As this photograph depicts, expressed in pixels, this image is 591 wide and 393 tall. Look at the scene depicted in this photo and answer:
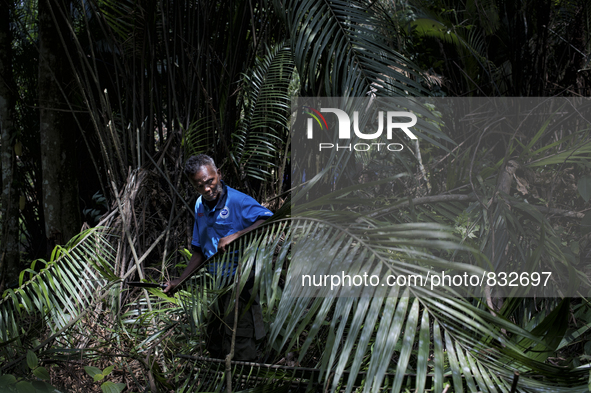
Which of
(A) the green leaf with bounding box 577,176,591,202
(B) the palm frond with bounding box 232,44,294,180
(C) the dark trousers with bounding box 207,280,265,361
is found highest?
(B) the palm frond with bounding box 232,44,294,180

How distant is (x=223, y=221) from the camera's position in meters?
2.15

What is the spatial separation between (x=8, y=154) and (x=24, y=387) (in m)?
3.01

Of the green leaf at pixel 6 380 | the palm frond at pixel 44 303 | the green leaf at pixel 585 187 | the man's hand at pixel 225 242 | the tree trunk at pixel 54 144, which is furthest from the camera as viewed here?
the tree trunk at pixel 54 144

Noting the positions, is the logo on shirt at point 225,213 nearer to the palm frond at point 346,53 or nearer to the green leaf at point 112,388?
the palm frond at point 346,53

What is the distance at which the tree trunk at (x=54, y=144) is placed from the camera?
352cm

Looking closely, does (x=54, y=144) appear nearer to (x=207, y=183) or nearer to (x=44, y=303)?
(x=44, y=303)

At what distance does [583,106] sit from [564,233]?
84cm

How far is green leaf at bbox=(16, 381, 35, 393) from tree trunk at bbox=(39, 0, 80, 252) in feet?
7.70

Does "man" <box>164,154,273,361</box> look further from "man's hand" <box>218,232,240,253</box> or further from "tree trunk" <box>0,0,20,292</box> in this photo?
"tree trunk" <box>0,0,20,292</box>

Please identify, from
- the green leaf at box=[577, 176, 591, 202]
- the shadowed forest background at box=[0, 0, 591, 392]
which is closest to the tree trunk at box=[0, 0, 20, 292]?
the shadowed forest background at box=[0, 0, 591, 392]

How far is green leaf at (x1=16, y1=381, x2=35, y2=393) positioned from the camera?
1402 millimetres

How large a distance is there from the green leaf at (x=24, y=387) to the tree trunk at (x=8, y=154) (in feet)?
8.68

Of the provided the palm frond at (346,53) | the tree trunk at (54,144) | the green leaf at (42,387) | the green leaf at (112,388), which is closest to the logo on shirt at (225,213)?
the palm frond at (346,53)

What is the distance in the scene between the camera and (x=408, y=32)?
13.5 feet
